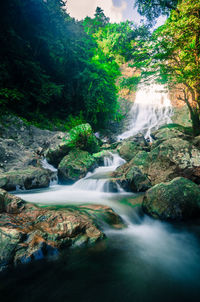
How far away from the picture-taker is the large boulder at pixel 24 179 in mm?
4715

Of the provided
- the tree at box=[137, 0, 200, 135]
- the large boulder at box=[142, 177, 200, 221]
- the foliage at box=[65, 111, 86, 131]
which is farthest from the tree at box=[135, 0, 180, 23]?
the large boulder at box=[142, 177, 200, 221]

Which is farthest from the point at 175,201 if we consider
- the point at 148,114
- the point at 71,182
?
the point at 148,114

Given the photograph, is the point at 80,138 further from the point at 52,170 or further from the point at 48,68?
the point at 48,68

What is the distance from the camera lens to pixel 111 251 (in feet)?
7.16

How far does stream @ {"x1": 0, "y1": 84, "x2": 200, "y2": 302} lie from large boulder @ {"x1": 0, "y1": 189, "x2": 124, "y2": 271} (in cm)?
11

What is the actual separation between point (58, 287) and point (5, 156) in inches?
216

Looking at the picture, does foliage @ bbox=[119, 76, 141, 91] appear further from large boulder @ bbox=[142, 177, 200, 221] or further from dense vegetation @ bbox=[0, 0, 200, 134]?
large boulder @ bbox=[142, 177, 200, 221]

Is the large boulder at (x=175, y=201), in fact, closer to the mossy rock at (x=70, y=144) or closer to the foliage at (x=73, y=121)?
the mossy rock at (x=70, y=144)

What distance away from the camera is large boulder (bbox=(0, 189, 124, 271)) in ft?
5.64

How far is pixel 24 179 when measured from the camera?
500 cm

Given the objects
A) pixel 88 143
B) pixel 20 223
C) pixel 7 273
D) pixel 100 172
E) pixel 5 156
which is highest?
pixel 88 143

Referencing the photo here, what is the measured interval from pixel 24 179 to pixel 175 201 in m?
4.55

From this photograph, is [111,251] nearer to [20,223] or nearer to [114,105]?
[20,223]

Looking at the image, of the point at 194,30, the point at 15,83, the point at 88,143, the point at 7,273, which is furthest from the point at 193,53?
the point at 15,83
